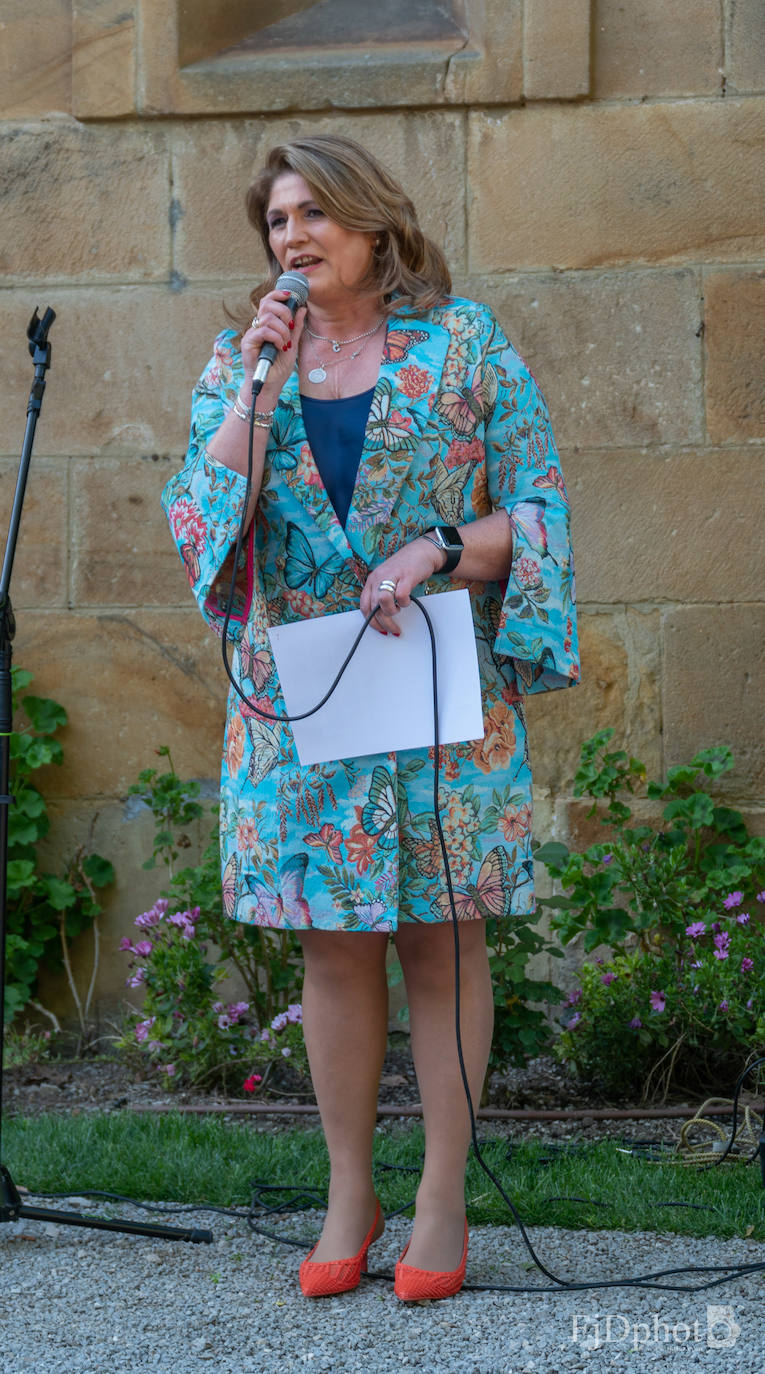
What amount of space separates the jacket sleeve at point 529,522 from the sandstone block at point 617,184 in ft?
5.57

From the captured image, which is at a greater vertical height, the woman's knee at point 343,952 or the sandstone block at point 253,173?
the sandstone block at point 253,173

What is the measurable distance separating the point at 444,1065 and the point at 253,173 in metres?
2.71

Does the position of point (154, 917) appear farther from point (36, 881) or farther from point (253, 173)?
point (253, 173)

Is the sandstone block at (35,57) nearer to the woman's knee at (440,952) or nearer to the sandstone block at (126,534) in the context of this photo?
the sandstone block at (126,534)

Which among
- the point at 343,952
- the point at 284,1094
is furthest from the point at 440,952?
the point at 284,1094

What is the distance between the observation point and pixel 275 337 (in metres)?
2.11

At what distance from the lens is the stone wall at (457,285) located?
386 cm

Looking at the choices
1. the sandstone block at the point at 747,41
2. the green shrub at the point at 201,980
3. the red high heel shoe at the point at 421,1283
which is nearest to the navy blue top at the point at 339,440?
the red high heel shoe at the point at 421,1283

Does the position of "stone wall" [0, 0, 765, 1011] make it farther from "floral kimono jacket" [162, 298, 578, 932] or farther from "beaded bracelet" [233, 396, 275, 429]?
"beaded bracelet" [233, 396, 275, 429]

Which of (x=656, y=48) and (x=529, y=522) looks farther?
(x=656, y=48)

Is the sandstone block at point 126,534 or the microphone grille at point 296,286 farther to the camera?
the sandstone block at point 126,534

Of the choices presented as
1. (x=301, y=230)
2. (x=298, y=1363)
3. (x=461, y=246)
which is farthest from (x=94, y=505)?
(x=298, y=1363)

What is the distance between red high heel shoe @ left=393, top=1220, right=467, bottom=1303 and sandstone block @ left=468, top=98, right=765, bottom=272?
273 centimetres

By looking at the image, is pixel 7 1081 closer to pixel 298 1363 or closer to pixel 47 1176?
pixel 47 1176
